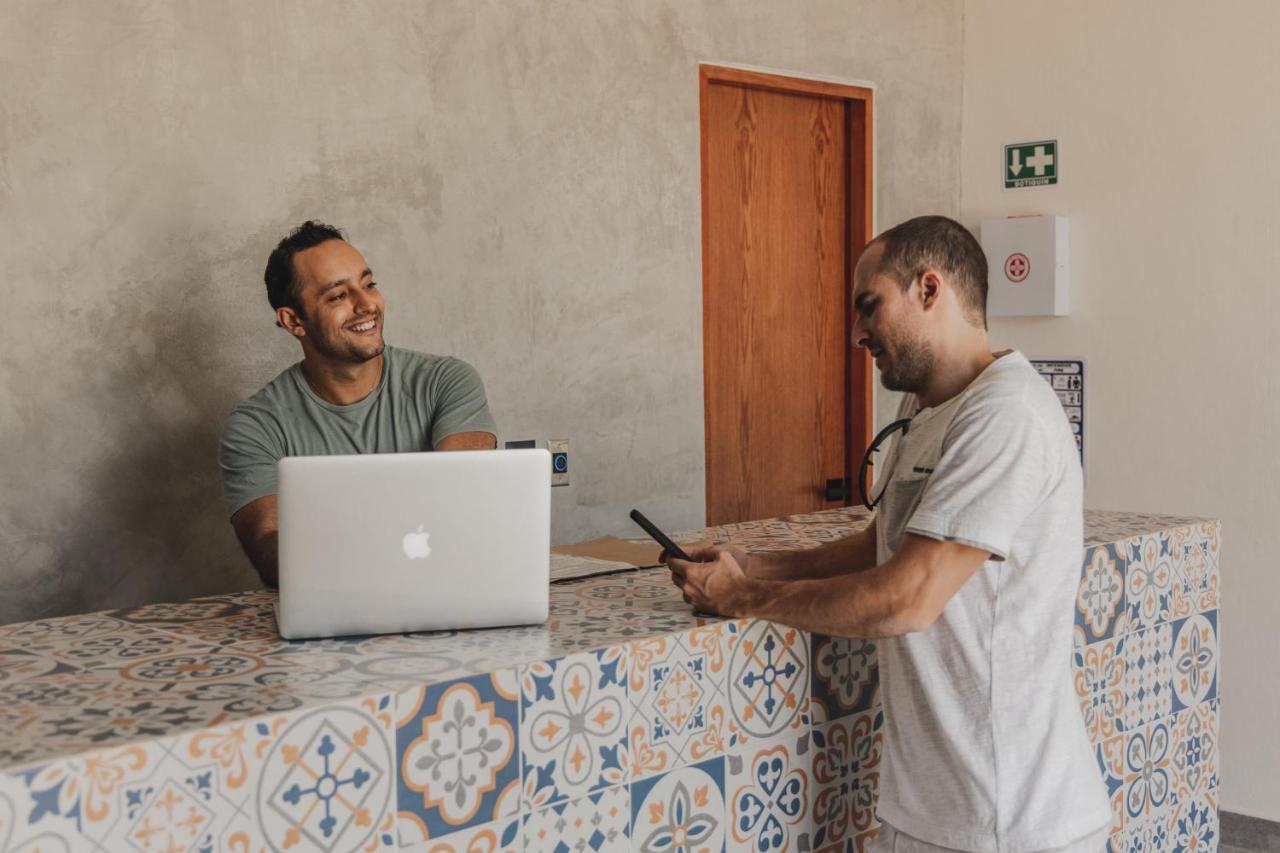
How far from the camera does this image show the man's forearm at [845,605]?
1.66m

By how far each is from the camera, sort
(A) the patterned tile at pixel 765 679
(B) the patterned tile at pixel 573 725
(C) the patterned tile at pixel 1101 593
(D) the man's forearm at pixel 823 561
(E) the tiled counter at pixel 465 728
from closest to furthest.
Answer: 1. (E) the tiled counter at pixel 465 728
2. (B) the patterned tile at pixel 573 725
3. (A) the patterned tile at pixel 765 679
4. (D) the man's forearm at pixel 823 561
5. (C) the patterned tile at pixel 1101 593

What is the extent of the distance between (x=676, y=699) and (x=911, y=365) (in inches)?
22.3

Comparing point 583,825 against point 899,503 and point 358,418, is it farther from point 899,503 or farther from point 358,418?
point 358,418

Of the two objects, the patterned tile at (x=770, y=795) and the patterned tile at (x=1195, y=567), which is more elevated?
the patterned tile at (x=1195, y=567)

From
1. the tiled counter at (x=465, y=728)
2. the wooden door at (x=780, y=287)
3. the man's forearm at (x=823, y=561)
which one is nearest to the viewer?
the tiled counter at (x=465, y=728)

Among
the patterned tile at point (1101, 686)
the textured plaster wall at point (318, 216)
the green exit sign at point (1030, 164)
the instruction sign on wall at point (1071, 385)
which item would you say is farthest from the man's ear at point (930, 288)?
the green exit sign at point (1030, 164)

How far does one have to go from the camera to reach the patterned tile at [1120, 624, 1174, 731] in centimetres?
236

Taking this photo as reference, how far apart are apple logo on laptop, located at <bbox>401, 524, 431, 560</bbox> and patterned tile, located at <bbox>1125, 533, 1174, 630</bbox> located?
4.31ft

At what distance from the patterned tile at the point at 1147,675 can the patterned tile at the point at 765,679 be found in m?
0.77

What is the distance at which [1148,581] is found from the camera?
7.86 ft

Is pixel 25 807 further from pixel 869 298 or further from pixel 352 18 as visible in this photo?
pixel 352 18

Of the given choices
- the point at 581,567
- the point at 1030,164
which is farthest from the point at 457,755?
the point at 1030,164

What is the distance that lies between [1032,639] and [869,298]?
512 millimetres

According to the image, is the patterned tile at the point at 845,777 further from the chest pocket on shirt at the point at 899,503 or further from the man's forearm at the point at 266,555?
the man's forearm at the point at 266,555
